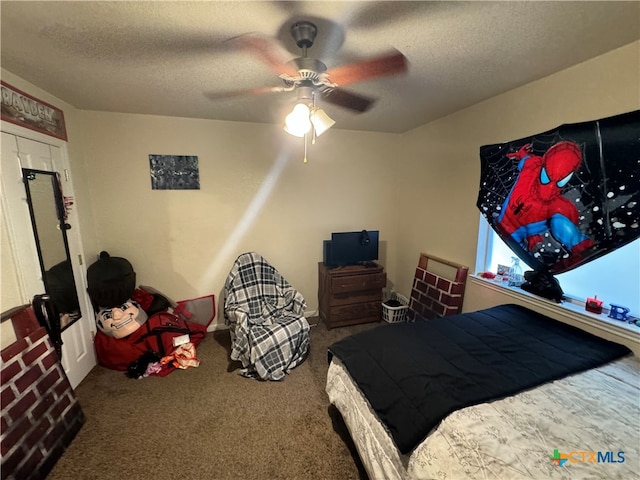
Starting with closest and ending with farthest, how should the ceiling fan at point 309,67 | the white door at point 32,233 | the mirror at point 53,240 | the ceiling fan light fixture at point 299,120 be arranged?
the ceiling fan at point 309,67 → the ceiling fan light fixture at point 299,120 → the white door at point 32,233 → the mirror at point 53,240

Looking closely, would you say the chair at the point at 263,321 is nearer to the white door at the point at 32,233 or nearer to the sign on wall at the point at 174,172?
the sign on wall at the point at 174,172

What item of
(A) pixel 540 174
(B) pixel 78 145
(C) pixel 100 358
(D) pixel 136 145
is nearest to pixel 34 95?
(B) pixel 78 145

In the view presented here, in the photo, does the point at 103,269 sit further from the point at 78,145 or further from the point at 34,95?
the point at 34,95

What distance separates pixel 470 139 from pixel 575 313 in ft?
5.39

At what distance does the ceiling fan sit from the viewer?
133cm

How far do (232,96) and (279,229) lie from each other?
1501 millimetres

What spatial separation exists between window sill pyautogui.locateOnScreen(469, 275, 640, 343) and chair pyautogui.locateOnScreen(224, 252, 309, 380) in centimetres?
177

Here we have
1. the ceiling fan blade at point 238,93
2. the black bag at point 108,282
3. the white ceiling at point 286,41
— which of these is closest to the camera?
the white ceiling at point 286,41

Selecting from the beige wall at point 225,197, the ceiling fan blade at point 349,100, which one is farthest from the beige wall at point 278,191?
the ceiling fan blade at point 349,100

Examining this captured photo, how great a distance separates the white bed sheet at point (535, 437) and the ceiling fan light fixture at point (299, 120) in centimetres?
159

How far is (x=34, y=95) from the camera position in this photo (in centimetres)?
196

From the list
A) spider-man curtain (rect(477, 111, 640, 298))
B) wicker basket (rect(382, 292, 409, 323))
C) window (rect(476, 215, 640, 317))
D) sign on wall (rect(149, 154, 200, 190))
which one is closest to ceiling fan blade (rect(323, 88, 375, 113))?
spider-man curtain (rect(477, 111, 640, 298))

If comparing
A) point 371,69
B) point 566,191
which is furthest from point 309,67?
point 566,191

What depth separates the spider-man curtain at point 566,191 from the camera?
61.2 inches
